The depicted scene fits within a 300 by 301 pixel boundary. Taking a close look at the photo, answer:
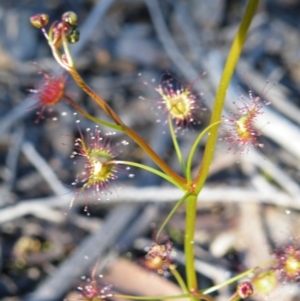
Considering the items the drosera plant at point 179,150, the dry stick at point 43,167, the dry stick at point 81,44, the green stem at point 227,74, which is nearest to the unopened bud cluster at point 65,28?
the drosera plant at point 179,150

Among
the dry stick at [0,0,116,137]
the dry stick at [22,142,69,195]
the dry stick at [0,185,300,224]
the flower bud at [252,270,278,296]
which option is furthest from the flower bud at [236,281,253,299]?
the dry stick at [0,0,116,137]

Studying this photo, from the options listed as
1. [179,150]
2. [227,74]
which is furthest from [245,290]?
[227,74]

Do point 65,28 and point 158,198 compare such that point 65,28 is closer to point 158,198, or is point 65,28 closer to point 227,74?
point 227,74

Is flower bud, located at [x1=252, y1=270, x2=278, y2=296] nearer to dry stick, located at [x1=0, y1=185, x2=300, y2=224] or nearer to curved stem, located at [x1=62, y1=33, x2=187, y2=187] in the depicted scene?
curved stem, located at [x1=62, y1=33, x2=187, y2=187]

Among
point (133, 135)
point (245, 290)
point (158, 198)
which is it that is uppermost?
point (158, 198)

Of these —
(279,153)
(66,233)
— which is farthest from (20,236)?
(279,153)

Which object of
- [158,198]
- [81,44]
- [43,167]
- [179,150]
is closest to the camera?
[179,150]

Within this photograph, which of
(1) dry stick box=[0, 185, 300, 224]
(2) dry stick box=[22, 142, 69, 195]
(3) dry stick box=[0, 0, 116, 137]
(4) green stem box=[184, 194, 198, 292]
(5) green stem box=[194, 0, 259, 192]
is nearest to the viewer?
(5) green stem box=[194, 0, 259, 192]

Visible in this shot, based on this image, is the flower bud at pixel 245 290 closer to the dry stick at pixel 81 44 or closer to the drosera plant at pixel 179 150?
the drosera plant at pixel 179 150

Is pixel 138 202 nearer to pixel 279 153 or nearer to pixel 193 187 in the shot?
pixel 279 153
